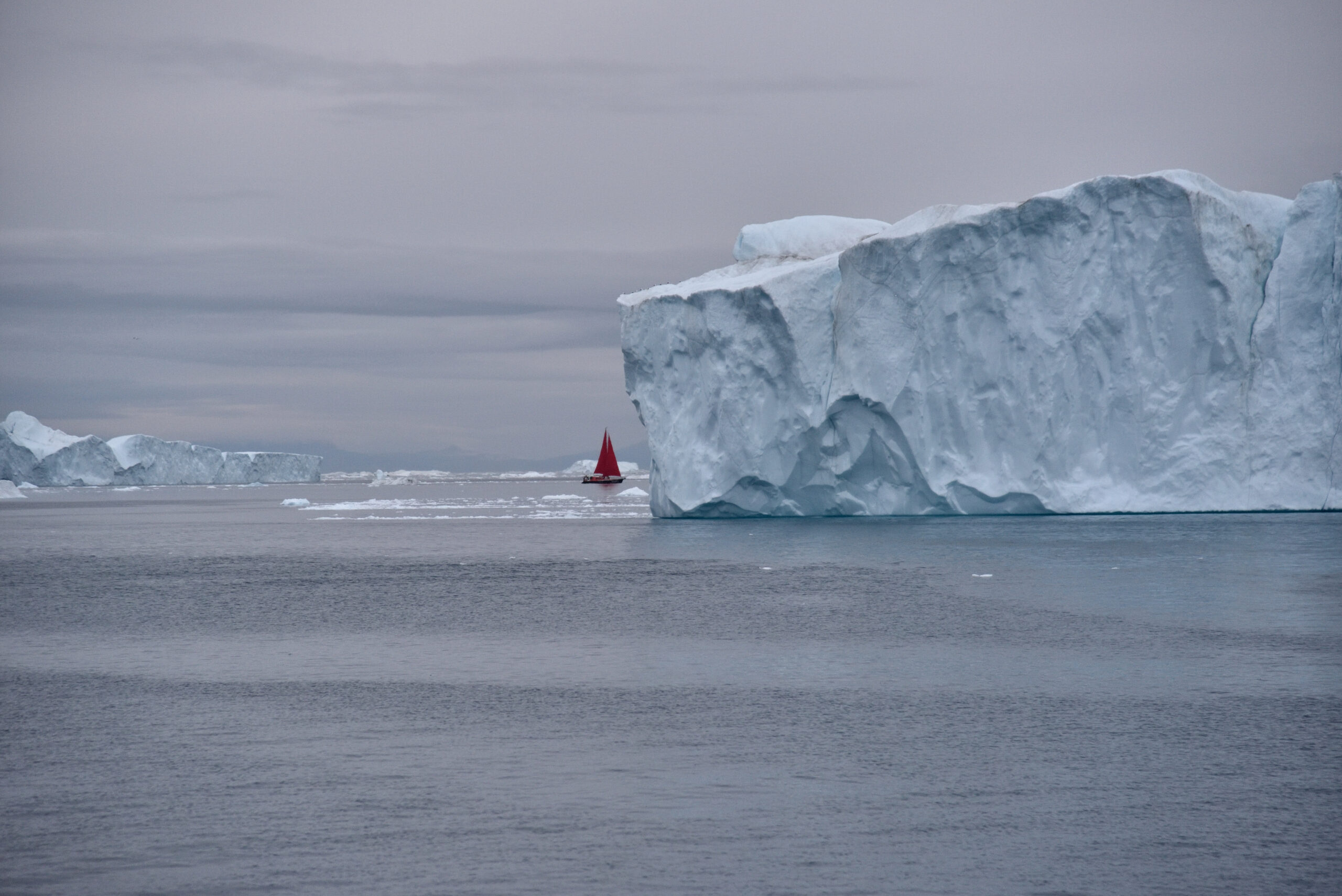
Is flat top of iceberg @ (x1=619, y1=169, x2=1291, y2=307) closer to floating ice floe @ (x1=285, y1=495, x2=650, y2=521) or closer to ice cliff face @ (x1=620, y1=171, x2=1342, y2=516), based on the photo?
ice cliff face @ (x1=620, y1=171, x2=1342, y2=516)

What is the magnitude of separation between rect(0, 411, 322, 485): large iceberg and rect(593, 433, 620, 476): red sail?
3280 centimetres

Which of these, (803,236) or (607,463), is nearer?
(803,236)

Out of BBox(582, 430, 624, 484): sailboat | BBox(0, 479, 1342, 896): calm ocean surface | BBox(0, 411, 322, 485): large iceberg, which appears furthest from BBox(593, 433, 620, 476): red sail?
BBox(0, 479, 1342, 896): calm ocean surface

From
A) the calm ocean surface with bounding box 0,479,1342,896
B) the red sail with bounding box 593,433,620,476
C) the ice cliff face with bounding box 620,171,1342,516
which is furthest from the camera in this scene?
the red sail with bounding box 593,433,620,476

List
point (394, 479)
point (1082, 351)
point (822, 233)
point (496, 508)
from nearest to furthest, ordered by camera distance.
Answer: point (1082, 351)
point (822, 233)
point (496, 508)
point (394, 479)

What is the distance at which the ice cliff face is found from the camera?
25625 mm

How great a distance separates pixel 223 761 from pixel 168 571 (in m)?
17.4

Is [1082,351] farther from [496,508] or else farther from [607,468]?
[607,468]

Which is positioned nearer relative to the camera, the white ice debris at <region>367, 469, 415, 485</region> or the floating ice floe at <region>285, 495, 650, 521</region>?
the floating ice floe at <region>285, 495, 650, 521</region>

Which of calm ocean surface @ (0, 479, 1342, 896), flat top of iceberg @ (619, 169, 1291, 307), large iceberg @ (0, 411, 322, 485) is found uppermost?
flat top of iceberg @ (619, 169, 1291, 307)

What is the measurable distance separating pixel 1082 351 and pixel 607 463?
52978 millimetres

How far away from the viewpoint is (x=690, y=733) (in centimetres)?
909

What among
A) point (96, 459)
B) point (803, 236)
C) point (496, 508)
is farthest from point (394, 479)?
point (803, 236)

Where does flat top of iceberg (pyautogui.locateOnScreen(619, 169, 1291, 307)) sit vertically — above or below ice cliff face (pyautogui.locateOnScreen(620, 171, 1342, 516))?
above
